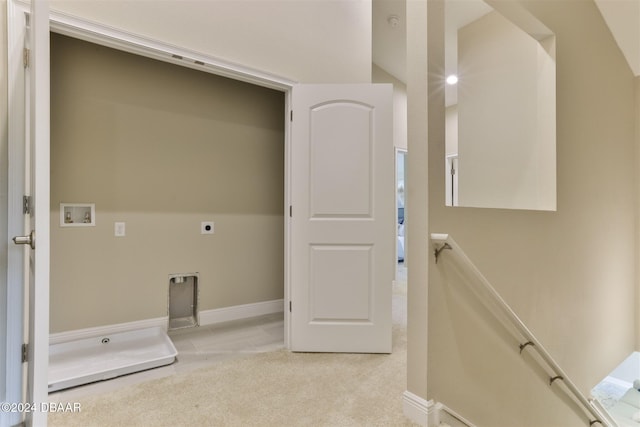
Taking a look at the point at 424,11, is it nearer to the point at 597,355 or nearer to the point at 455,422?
the point at 455,422

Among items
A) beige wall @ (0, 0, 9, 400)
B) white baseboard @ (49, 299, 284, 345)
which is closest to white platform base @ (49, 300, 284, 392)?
white baseboard @ (49, 299, 284, 345)

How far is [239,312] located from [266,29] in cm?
260

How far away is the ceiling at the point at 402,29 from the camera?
3.25 m

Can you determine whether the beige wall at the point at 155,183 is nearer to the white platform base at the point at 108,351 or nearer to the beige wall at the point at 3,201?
the white platform base at the point at 108,351

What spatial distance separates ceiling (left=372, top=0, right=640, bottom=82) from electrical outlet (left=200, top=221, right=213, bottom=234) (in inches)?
119

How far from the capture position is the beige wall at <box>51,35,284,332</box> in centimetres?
251

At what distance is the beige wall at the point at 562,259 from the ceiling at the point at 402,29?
129 millimetres

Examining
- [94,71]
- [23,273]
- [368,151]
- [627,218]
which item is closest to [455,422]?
[368,151]

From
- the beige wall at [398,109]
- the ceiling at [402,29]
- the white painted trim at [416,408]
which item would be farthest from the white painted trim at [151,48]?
the beige wall at [398,109]

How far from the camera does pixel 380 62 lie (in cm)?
480

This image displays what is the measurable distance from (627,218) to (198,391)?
16.3ft

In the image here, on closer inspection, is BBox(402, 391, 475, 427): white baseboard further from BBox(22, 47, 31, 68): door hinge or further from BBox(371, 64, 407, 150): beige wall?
BBox(371, 64, 407, 150): beige wall

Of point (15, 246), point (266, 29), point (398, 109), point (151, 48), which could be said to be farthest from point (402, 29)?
point (15, 246)

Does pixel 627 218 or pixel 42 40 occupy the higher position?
pixel 42 40
